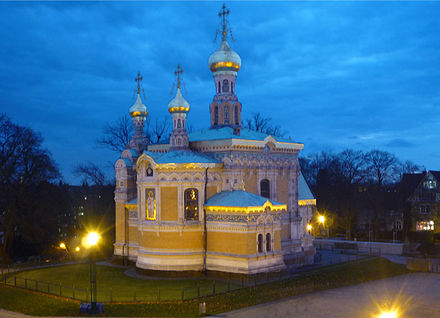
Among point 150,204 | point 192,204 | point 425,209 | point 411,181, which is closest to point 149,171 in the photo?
point 150,204

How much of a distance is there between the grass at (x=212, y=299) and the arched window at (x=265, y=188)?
5.50m

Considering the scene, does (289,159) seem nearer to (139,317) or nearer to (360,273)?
(360,273)

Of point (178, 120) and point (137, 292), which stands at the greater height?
point (178, 120)

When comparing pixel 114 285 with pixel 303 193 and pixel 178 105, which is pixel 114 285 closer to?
pixel 178 105

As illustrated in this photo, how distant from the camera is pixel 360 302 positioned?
73.3 ft

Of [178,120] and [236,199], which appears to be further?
[178,120]

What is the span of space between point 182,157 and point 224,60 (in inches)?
319

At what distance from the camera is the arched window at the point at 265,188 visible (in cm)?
3094

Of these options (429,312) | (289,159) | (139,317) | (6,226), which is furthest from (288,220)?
(6,226)

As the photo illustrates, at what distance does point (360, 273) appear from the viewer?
28422mm

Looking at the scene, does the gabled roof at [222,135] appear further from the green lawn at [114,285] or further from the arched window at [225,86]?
the green lawn at [114,285]

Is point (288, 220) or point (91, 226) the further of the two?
point (91, 226)

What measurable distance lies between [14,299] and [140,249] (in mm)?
7693

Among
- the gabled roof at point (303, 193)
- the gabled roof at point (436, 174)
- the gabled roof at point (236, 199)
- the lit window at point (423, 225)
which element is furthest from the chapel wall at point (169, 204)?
the gabled roof at point (436, 174)
